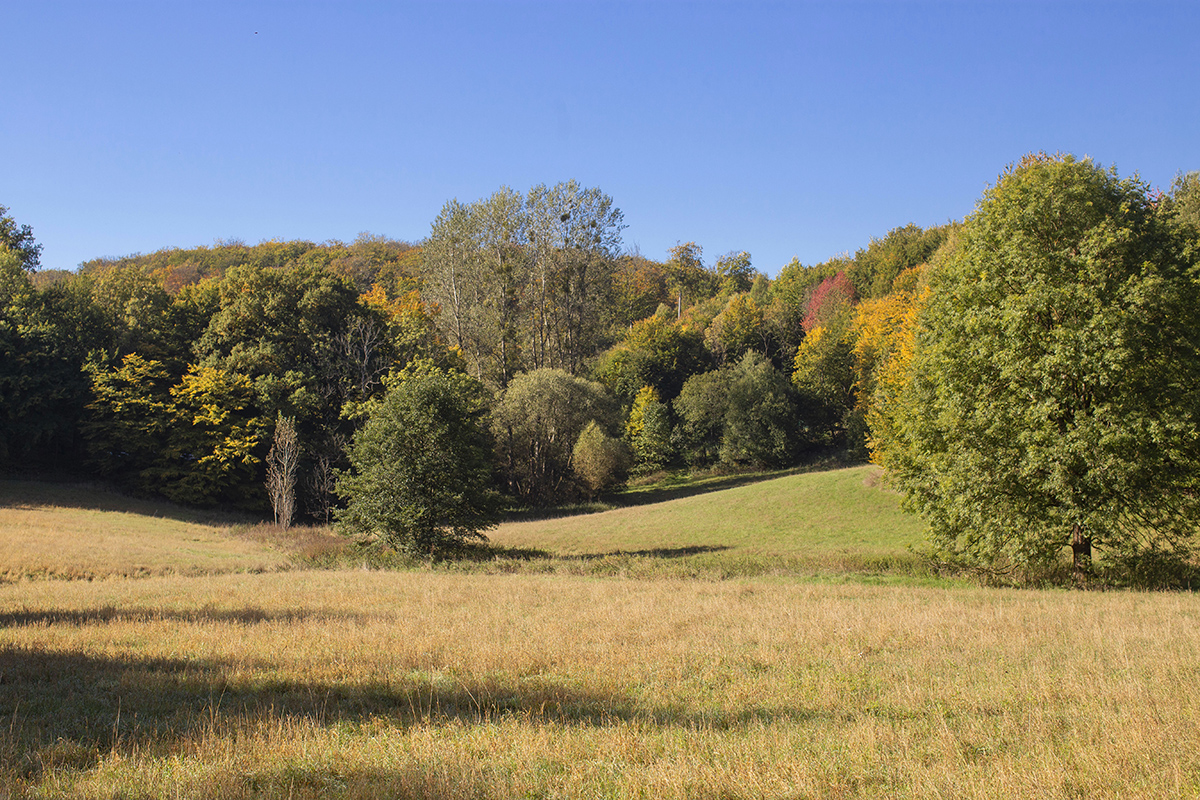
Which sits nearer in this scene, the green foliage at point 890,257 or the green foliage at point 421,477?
the green foliage at point 421,477

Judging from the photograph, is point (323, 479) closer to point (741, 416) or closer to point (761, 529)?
point (761, 529)

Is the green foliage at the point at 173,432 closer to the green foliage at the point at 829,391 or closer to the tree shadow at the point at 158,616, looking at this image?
the tree shadow at the point at 158,616

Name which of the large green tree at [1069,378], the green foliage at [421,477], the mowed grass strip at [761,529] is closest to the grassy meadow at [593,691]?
the large green tree at [1069,378]

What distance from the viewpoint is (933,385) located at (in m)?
23.1

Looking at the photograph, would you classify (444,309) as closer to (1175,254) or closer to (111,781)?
(1175,254)

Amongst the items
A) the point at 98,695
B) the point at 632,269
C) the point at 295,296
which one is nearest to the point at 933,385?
the point at 98,695

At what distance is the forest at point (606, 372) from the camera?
59.7ft

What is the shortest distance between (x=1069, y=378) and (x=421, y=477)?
21.2 meters

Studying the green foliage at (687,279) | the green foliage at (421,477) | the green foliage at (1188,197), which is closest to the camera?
the green foliage at (421,477)

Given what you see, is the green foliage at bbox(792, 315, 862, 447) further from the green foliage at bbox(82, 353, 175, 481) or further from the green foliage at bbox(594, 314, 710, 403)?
the green foliage at bbox(82, 353, 175, 481)

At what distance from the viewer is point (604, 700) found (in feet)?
24.6

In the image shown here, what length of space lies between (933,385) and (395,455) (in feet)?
64.1

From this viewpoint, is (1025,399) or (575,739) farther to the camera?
(1025,399)

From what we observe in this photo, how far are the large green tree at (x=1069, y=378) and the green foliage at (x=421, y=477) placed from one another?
1644cm
